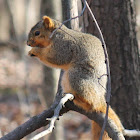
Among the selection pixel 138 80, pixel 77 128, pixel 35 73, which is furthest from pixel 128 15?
pixel 35 73

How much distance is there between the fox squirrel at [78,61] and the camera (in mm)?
2990

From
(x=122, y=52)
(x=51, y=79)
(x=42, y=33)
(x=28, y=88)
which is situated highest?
(x=42, y=33)

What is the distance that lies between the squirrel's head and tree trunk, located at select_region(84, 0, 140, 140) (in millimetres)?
477

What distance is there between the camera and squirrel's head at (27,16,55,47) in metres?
3.29

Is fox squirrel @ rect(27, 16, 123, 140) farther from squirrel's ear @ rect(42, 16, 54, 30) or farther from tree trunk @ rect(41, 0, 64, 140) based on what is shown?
tree trunk @ rect(41, 0, 64, 140)

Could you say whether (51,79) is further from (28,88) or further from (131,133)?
(131,133)

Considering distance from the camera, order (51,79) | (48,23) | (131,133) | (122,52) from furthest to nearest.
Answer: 1. (51,79)
2. (122,52)
3. (48,23)
4. (131,133)

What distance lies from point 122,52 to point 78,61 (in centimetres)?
67

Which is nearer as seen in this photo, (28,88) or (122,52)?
(122,52)

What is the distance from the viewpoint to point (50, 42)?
10.9 ft

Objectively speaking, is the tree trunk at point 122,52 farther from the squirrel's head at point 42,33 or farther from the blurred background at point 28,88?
the squirrel's head at point 42,33

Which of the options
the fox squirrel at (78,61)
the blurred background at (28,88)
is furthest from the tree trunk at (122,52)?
the fox squirrel at (78,61)

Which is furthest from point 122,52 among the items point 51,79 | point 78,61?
point 51,79

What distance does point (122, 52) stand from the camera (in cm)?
351
